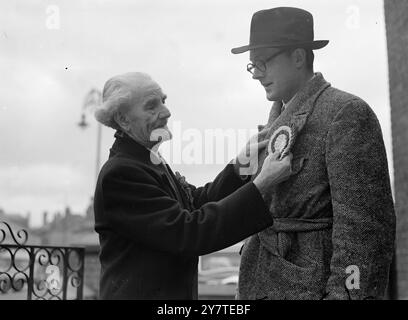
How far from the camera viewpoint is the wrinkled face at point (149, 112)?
232 centimetres

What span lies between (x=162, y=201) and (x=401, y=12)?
3930 mm

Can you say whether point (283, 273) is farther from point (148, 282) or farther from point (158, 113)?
point (158, 113)

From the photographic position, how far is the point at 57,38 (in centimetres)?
288

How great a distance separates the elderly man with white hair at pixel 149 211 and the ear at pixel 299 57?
0.33 m

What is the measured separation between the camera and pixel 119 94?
2.33 meters

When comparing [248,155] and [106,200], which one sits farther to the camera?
[248,155]

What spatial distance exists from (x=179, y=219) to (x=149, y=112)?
455mm

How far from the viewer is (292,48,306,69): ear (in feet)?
7.44

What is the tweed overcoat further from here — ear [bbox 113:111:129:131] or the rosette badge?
ear [bbox 113:111:129:131]

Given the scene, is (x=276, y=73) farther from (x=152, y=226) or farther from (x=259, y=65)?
(x=152, y=226)

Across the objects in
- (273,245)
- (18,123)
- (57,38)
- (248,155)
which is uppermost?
(57,38)

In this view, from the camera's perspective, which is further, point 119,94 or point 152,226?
point 119,94

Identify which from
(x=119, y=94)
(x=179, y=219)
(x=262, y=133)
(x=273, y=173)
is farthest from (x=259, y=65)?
(x=179, y=219)

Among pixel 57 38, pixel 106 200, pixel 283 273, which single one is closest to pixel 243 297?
pixel 283 273
